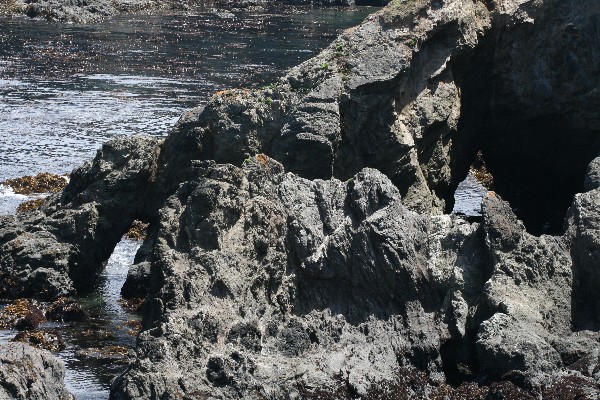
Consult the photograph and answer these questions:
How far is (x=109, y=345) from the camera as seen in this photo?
2045 centimetres

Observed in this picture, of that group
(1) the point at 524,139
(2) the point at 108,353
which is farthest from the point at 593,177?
(2) the point at 108,353

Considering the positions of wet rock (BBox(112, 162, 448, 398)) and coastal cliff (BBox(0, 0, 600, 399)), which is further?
coastal cliff (BBox(0, 0, 600, 399))

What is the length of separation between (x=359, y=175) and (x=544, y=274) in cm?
354

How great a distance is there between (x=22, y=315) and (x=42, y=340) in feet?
5.96

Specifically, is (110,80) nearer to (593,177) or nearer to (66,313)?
(66,313)

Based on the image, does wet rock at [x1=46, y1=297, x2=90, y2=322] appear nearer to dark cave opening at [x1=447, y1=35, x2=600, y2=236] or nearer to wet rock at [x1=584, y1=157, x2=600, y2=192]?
dark cave opening at [x1=447, y1=35, x2=600, y2=236]

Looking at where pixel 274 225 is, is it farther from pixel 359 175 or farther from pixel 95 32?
pixel 95 32

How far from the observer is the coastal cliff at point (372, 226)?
17016 millimetres

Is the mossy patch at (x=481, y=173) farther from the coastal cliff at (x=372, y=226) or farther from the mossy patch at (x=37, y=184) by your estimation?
the mossy patch at (x=37, y=184)

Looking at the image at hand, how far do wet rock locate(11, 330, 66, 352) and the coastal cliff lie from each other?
2.56 meters

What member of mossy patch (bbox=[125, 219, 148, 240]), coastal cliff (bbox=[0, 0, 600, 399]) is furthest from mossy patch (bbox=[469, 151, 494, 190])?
mossy patch (bbox=[125, 219, 148, 240])

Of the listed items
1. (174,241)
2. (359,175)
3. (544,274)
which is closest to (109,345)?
(174,241)

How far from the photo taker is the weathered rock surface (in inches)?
598

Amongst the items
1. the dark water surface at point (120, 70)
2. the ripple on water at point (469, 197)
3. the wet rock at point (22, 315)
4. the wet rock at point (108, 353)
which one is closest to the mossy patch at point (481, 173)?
the ripple on water at point (469, 197)
